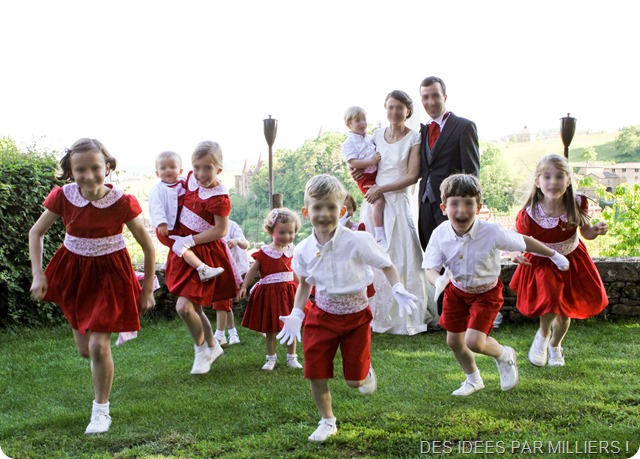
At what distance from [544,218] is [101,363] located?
110 inches

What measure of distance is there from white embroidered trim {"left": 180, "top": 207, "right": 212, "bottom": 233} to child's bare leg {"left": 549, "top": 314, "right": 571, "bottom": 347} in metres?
2.35

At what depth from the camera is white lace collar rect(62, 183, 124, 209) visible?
11.6 ft

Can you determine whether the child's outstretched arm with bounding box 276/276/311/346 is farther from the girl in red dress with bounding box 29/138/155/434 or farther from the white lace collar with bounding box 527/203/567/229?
the white lace collar with bounding box 527/203/567/229

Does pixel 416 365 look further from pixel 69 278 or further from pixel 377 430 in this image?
pixel 69 278

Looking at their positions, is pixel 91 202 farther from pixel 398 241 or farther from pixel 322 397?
pixel 398 241

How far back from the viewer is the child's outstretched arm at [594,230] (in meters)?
4.27

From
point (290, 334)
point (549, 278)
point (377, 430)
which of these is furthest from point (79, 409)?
point (549, 278)

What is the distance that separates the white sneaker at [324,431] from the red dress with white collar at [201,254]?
55.9 inches

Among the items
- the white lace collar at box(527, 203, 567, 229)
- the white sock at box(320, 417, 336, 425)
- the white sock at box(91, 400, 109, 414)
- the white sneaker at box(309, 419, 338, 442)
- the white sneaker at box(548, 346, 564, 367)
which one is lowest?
the white sneaker at box(548, 346, 564, 367)

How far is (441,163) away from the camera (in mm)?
5270

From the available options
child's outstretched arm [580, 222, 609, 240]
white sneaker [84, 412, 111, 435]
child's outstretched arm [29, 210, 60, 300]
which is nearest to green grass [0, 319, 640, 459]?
white sneaker [84, 412, 111, 435]

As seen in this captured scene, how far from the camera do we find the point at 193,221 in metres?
4.49

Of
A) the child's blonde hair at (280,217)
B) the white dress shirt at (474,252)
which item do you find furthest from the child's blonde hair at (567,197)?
the child's blonde hair at (280,217)

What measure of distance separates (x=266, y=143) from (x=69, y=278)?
153 inches
